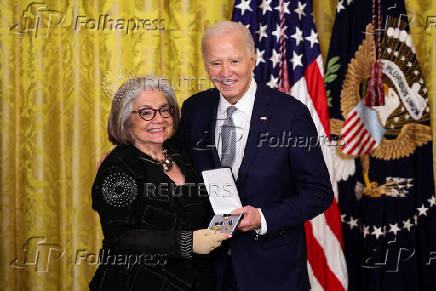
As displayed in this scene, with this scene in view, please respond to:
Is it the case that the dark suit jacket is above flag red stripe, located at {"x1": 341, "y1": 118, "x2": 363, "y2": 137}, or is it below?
below

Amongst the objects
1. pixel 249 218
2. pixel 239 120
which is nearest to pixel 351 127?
pixel 239 120

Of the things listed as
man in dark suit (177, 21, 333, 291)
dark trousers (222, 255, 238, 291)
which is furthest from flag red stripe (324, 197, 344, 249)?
dark trousers (222, 255, 238, 291)

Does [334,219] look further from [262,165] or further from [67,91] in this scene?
[67,91]

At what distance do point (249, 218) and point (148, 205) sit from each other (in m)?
0.44

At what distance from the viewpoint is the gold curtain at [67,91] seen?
3.84m

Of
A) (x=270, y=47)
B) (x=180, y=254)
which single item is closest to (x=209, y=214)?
(x=180, y=254)

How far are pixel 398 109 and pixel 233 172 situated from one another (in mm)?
1771

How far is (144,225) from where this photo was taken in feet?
6.54

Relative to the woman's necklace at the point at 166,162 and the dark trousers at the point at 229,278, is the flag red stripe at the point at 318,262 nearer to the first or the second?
the dark trousers at the point at 229,278

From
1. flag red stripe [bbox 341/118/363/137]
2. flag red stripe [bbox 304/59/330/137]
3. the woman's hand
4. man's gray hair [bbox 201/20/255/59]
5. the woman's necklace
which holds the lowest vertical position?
the woman's hand

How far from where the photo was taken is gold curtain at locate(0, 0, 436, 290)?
384cm

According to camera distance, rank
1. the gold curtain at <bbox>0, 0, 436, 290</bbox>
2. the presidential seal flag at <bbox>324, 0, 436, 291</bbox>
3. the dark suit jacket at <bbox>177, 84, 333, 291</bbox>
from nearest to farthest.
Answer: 1. the dark suit jacket at <bbox>177, 84, 333, 291</bbox>
2. the presidential seal flag at <bbox>324, 0, 436, 291</bbox>
3. the gold curtain at <bbox>0, 0, 436, 290</bbox>

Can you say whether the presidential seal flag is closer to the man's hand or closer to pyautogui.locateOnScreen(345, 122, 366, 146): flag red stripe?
pyautogui.locateOnScreen(345, 122, 366, 146): flag red stripe

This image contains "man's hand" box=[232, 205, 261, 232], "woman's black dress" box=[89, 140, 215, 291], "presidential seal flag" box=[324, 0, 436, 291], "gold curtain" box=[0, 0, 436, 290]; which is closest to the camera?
"woman's black dress" box=[89, 140, 215, 291]
